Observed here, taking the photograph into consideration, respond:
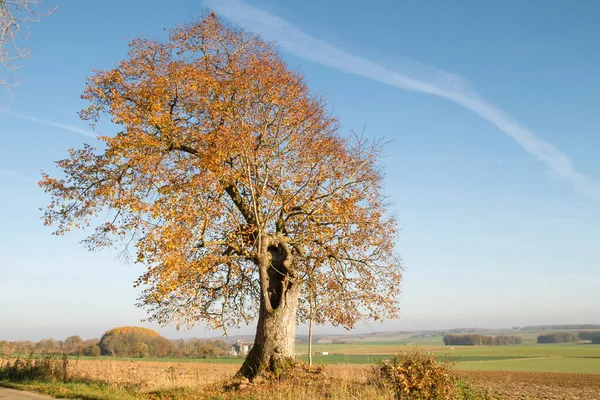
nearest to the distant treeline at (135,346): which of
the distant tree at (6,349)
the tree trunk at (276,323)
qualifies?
the distant tree at (6,349)

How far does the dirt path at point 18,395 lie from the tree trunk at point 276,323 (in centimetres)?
655

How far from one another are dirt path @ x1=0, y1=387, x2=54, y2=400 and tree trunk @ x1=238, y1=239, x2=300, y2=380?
6551 mm

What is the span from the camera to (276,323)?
18.5 metres

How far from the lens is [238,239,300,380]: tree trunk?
58.6ft

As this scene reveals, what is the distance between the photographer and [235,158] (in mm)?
19062

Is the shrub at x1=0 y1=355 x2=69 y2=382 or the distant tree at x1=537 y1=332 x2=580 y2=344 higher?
the shrub at x1=0 y1=355 x2=69 y2=382

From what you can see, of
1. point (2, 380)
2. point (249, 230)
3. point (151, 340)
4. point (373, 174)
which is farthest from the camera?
point (151, 340)

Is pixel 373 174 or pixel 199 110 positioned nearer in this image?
pixel 199 110

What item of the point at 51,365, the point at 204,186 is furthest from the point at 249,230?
the point at 51,365

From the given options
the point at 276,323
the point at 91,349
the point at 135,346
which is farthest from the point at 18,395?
the point at 91,349

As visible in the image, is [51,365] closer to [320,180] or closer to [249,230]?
[249,230]

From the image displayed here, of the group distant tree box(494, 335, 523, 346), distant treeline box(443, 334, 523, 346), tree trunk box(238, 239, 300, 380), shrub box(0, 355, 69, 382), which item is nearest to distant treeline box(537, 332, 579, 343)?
distant tree box(494, 335, 523, 346)

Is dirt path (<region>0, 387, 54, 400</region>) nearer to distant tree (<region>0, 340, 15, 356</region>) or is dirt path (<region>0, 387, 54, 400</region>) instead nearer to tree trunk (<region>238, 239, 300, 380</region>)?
tree trunk (<region>238, 239, 300, 380</region>)

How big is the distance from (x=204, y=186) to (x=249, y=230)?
238 centimetres
